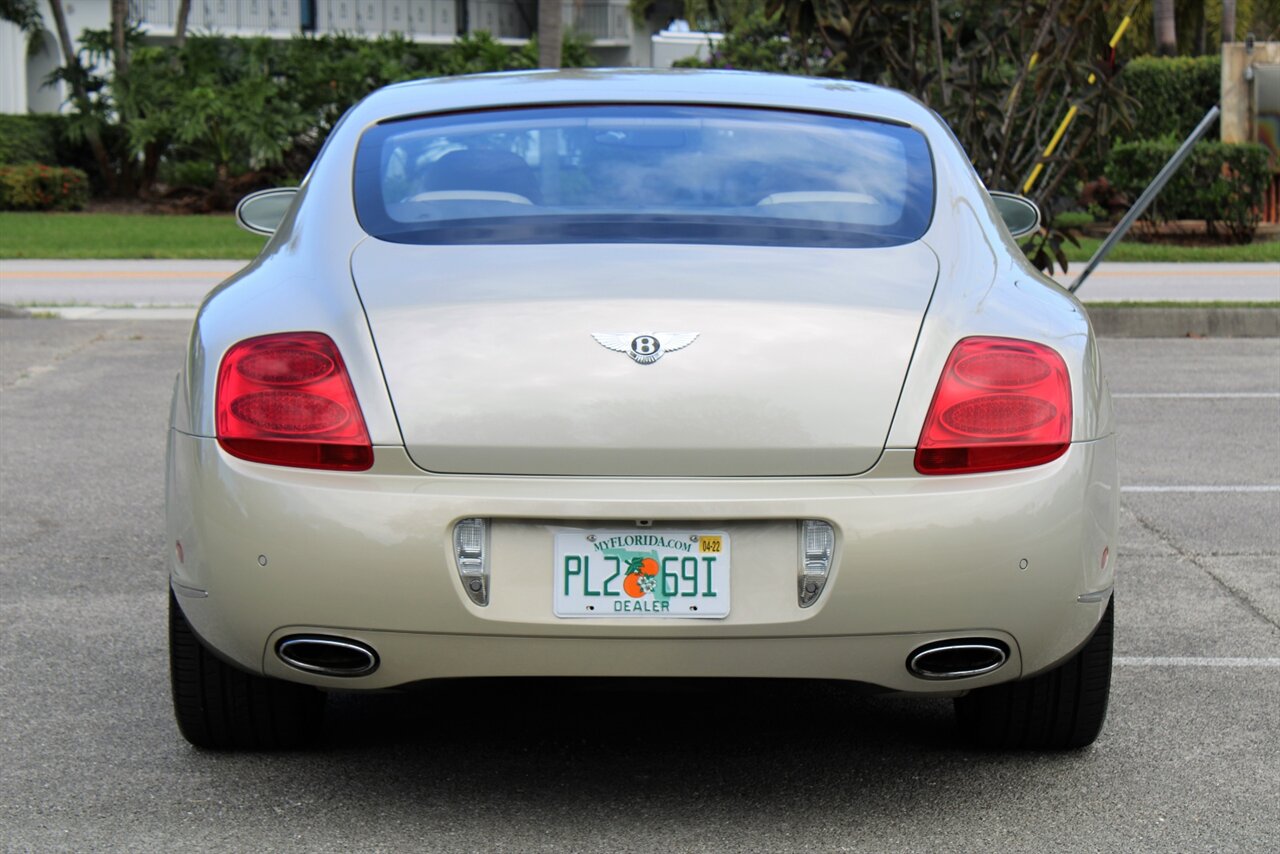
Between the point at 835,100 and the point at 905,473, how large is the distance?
1375 millimetres

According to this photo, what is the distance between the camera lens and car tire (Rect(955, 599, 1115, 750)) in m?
3.83

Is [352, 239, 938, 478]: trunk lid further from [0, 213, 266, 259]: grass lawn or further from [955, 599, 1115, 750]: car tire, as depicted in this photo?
[0, 213, 266, 259]: grass lawn

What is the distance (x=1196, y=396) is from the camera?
9.92 m

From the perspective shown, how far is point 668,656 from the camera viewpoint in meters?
3.33

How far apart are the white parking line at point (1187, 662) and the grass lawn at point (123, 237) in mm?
16739

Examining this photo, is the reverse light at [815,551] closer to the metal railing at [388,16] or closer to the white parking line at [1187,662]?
the white parking line at [1187,662]

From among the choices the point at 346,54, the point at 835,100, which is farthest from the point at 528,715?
the point at 346,54

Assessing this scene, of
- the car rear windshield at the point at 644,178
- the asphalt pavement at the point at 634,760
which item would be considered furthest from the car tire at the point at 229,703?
the car rear windshield at the point at 644,178

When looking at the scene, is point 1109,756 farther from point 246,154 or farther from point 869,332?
point 246,154

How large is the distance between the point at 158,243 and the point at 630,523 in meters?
20.2

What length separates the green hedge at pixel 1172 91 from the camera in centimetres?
2742

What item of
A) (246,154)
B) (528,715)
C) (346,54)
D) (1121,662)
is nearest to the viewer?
(528,715)

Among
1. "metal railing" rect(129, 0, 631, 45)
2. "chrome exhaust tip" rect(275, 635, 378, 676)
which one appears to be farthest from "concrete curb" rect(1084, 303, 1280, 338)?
"metal railing" rect(129, 0, 631, 45)

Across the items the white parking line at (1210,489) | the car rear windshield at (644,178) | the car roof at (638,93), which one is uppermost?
the car roof at (638,93)
